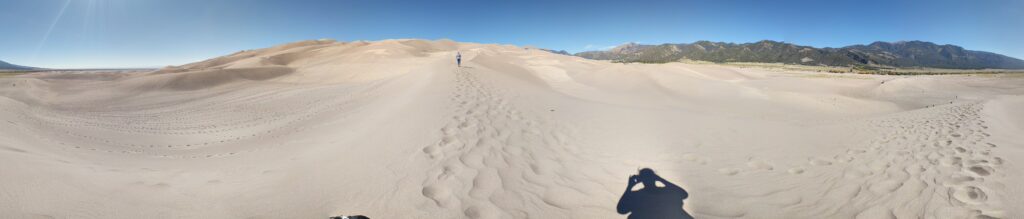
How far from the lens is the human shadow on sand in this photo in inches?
184

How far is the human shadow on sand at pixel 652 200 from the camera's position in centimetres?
467

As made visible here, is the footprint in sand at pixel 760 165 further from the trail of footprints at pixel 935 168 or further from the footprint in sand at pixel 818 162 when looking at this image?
the trail of footprints at pixel 935 168

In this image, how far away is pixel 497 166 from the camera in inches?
228

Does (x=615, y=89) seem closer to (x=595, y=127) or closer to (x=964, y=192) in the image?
(x=595, y=127)

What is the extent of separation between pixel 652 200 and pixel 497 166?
2.41 meters

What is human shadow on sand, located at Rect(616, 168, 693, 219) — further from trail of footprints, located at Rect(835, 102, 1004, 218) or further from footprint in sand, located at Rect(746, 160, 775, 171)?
trail of footprints, located at Rect(835, 102, 1004, 218)

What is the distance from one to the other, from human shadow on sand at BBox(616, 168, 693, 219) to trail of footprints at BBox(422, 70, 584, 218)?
0.74m

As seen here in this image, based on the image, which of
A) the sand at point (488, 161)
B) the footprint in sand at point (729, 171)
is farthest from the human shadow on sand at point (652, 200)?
the footprint in sand at point (729, 171)

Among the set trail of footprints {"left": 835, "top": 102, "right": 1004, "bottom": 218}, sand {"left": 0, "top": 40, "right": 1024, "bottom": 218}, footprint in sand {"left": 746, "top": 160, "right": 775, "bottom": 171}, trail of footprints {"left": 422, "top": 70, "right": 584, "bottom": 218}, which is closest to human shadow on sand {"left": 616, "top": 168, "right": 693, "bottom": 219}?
sand {"left": 0, "top": 40, "right": 1024, "bottom": 218}

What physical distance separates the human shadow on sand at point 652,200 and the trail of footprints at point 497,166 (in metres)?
0.74

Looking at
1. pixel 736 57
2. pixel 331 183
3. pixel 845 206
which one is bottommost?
pixel 845 206

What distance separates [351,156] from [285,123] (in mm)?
6268

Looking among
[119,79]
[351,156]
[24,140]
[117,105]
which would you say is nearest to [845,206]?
[351,156]

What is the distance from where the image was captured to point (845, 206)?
493 cm
